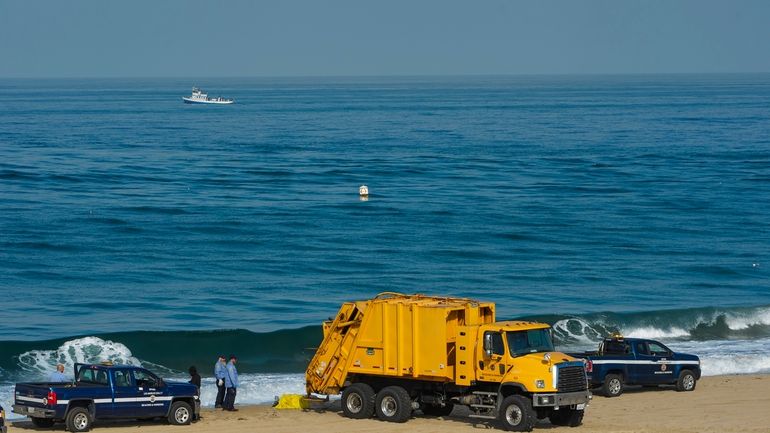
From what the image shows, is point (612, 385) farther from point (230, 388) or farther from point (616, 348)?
point (230, 388)

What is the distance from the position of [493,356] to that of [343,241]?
117ft

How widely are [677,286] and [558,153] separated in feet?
192

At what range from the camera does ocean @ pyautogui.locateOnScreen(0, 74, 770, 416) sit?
4075cm

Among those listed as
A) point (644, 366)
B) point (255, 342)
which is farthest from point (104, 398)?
point (255, 342)

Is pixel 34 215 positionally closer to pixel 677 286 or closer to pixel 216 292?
pixel 216 292

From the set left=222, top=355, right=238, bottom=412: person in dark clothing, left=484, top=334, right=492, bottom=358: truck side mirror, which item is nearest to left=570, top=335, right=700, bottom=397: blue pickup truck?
left=484, top=334, right=492, bottom=358: truck side mirror

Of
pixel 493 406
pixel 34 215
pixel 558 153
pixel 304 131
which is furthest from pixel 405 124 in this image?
pixel 493 406

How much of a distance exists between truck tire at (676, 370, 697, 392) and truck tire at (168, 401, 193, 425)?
1293 cm

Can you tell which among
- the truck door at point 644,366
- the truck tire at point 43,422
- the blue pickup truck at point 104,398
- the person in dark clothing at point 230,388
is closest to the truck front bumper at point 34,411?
the blue pickup truck at point 104,398

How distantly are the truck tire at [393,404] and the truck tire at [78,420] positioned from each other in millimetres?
6071

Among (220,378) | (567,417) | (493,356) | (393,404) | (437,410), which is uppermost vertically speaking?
(493,356)

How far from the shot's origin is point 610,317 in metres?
44.2

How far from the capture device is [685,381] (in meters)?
31.9

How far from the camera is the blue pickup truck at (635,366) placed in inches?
1217
